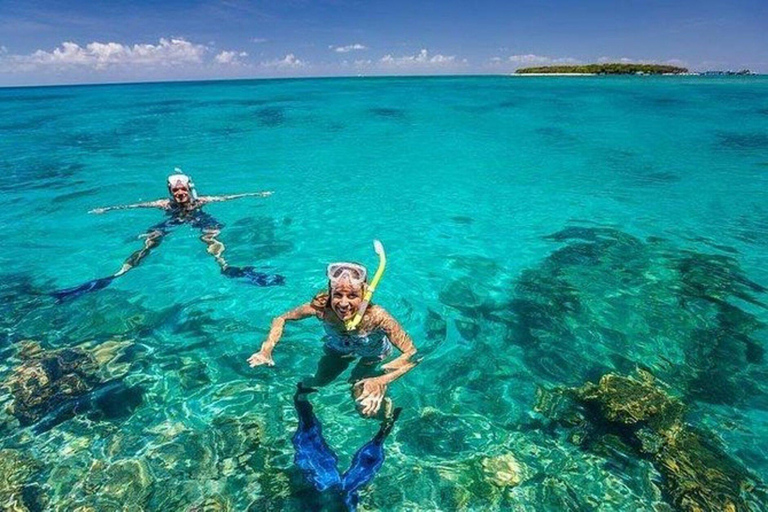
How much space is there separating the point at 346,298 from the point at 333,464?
1.87 metres

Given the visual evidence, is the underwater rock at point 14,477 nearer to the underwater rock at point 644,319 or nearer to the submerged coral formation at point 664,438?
the submerged coral formation at point 664,438

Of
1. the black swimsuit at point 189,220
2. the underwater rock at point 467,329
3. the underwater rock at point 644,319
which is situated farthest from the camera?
the black swimsuit at point 189,220

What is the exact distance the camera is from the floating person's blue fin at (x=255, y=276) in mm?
9578

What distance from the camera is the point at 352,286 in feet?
16.2

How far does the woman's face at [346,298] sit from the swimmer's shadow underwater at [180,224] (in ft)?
15.9

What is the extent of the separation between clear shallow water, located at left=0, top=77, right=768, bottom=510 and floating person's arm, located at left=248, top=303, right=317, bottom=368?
131 cm

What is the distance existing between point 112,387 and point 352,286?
13.8ft

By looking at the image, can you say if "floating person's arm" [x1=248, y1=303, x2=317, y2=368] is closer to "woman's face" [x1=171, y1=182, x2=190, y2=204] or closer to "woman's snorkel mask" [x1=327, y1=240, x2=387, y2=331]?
"woman's snorkel mask" [x1=327, y1=240, x2=387, y2=331]

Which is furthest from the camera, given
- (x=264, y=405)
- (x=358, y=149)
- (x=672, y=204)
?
(x=358, y=149)

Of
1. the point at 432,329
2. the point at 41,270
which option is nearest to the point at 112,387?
the point at 432,329

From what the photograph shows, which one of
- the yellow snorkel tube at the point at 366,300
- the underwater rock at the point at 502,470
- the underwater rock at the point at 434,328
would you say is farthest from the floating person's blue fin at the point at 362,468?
the underwater rock at the point at 434,328

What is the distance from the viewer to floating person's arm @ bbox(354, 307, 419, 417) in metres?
4.73

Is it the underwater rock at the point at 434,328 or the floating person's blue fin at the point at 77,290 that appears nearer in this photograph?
the underwater rock at the point at 434,328

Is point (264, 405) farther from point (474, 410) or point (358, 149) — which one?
point (358, 149)
